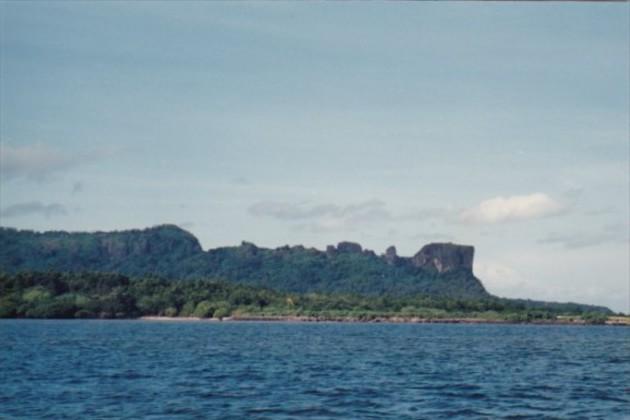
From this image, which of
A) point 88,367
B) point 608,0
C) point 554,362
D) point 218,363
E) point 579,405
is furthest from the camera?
point 554,362

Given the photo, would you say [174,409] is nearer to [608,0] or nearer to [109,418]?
[109,418]

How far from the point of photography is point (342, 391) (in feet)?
148

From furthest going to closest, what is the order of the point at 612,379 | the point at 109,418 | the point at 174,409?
the point at 612,379 → the point at 174,409 → the point at 109,418

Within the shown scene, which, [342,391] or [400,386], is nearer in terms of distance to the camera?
[342,391]

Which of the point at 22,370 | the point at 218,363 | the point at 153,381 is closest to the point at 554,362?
the point at 218,363

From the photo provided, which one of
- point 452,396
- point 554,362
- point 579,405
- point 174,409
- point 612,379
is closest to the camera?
point 174,409

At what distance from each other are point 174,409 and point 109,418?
3.71 m

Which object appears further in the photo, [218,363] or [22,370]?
[218,363]

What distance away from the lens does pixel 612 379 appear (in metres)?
56.2

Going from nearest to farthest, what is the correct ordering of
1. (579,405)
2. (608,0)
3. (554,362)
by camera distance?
1. (608,0)
2. (579,405)
3. (554,362)

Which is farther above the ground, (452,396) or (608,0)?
(608,0)

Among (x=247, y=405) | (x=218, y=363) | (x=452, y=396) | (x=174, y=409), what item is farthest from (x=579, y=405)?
(x=218, y=363)

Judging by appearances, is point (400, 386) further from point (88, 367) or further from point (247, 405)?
point (88, 367)

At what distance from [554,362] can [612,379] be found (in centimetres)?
1826
